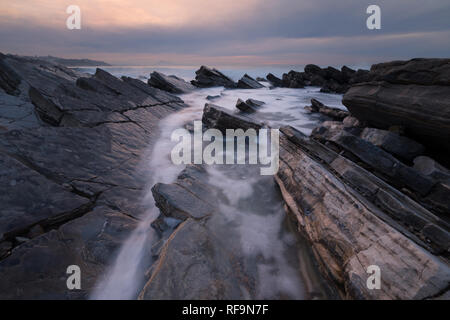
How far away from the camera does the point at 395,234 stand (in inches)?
86.7

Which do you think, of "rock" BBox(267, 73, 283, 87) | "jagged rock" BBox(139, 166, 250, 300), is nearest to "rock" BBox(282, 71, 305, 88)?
"rock" BBox(267, 73, 283, 87)

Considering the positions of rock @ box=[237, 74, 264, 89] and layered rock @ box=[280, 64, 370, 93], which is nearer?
rock @ box=[237, 74, 264, 89]

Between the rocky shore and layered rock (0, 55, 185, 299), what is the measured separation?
0.06 feet

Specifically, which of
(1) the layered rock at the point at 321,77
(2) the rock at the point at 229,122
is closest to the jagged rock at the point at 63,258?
(2) the rock at the point at 229,122

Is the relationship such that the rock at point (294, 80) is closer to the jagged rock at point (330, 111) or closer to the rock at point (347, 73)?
the rock at point (347, 73)

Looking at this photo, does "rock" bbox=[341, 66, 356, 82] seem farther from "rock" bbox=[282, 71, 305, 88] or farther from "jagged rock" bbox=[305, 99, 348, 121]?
"jagged rock" bbox=[305, 99, 348, 121]

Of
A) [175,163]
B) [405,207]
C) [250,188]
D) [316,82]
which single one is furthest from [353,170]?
[316,82]

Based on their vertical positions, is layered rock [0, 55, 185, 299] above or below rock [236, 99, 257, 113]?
below

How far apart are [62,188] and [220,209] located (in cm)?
270

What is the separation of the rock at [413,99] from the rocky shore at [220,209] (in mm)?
22

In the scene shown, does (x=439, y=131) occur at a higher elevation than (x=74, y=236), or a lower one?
higher

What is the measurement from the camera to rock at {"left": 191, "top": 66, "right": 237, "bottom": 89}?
22.5 m

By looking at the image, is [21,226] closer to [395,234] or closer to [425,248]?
[395,234]

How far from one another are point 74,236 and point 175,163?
2.84 metres
